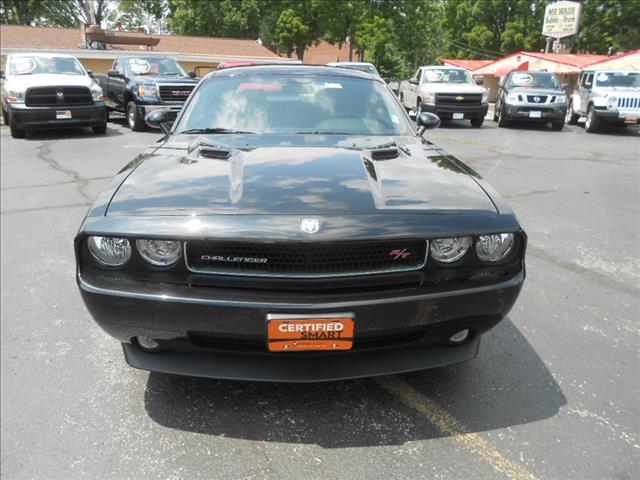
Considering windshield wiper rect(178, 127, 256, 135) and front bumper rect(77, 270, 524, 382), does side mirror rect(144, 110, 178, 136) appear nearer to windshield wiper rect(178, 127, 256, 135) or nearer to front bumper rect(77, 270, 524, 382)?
windshield wiper rect(178, 127, 256, 135)

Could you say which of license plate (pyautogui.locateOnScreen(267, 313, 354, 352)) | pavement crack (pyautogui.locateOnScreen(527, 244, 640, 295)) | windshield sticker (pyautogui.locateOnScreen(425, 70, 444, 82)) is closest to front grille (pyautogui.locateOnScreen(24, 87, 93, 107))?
windshield sticker (pyautogui.locateOnScreen(425, 70, 444, 82))

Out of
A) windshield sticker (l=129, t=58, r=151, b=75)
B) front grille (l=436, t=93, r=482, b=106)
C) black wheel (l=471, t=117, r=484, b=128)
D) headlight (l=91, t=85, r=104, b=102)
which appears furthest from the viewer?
black wheel (l=471, t=117, r=484, b=128)

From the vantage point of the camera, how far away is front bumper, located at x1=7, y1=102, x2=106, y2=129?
38.6ft

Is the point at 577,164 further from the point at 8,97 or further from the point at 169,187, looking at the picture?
the point at 8,97

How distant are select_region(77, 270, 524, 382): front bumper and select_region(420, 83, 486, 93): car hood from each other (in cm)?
1469

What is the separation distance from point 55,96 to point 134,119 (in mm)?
2091

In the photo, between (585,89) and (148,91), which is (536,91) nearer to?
(585,89)

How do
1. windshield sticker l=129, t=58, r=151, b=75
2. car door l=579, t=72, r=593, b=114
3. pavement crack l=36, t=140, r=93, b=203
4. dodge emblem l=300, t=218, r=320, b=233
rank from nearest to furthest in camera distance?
dodge emblem l=300, t=218, r=320, b=233
pavement crack l=36, t=140, r=93, b=203
windshield sticker l=129, t=58, r=151, b=75
car door l=579, t=72, r=593, b=114

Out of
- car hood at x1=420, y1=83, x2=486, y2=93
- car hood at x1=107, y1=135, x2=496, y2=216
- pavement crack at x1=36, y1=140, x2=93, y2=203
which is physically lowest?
pavement crack at x1=36, y1=140, x2=93, y2=203

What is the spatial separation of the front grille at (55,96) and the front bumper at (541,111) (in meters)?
11.9

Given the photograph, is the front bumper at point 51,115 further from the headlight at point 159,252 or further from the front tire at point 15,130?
the headlight at point 159,252

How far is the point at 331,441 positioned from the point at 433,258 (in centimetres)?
92

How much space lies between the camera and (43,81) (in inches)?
471

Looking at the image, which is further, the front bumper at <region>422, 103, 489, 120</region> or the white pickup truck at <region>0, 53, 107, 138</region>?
the front bumper at <region>422, 103, 489, 120</region>
